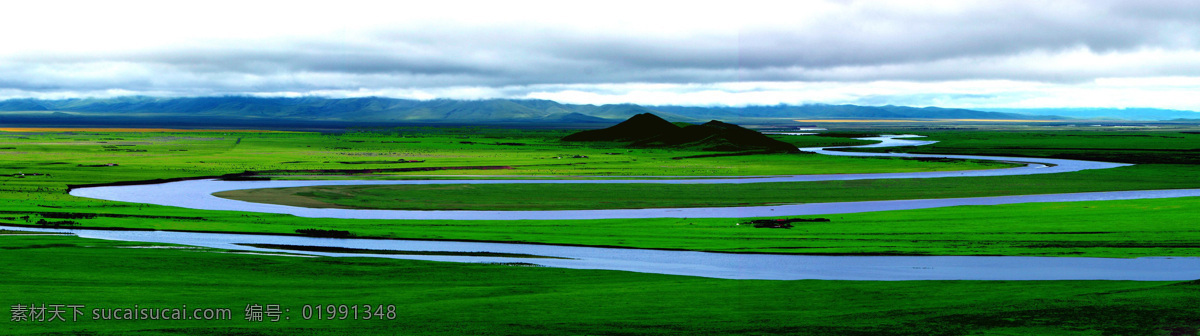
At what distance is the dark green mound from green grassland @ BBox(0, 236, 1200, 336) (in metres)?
106

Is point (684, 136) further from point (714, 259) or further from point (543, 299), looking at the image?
point (543, 299)

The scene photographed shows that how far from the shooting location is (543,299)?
23641mm

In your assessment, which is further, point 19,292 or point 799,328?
point 19,292

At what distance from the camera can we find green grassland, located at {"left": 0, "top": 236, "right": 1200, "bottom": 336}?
1995cm

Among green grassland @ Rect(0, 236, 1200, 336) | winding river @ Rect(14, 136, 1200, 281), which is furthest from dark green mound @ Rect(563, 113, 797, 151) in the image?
green grassland @ Rect(0, 236, 1200, 336)

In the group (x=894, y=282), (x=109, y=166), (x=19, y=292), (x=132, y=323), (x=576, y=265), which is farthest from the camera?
(x=109, y=166)

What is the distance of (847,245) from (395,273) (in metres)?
18.6

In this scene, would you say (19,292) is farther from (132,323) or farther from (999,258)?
(999,258)

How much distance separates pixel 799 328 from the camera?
66.2ft

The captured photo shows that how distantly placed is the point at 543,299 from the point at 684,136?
131 metres

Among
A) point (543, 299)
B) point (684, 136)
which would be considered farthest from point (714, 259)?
point (684, 136)

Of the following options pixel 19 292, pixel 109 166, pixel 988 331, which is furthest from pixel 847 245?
pixel 109 166

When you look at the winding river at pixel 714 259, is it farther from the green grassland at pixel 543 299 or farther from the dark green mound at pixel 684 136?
the dark green mound at pixel 684 136

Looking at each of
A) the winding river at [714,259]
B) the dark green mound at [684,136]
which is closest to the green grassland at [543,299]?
the winding river at [714,259]
